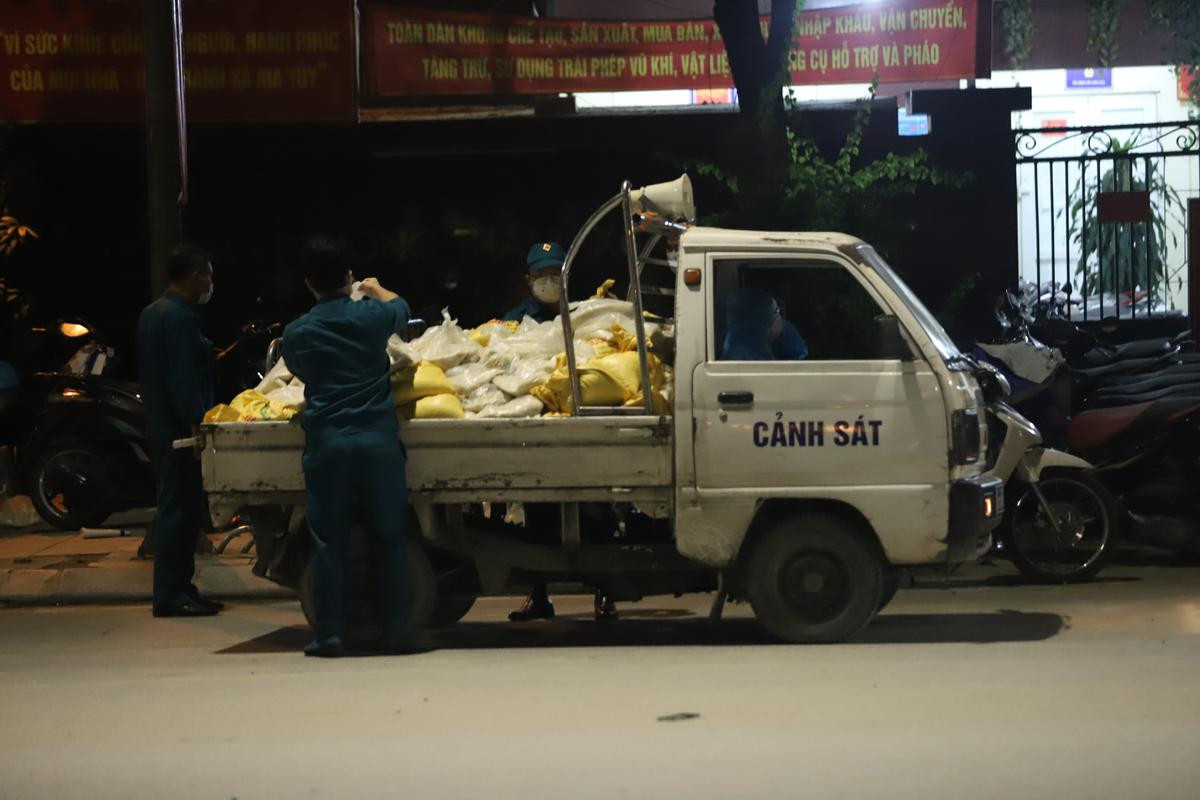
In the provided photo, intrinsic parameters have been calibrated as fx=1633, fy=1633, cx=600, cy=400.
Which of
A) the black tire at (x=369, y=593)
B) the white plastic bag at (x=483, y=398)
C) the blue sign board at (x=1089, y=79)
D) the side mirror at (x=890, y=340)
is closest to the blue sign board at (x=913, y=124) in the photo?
the blue sign board at (x=1089, y=79)

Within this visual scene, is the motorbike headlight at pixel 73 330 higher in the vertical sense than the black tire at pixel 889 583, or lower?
higher

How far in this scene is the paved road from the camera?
5.11 m

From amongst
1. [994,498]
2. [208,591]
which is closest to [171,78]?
[208,591]

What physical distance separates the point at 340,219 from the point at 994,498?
8.98 meters

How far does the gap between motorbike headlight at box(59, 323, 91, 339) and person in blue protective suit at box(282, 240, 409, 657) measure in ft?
19.8

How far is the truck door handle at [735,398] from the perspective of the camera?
7320mm

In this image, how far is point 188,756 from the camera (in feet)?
18.2

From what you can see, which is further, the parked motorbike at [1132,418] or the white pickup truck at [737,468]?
the parked motorbike at [1132,418]

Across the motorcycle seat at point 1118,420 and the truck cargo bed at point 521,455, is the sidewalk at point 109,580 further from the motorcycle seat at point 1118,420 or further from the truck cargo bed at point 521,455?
the motorcycle seat at point 1118,420

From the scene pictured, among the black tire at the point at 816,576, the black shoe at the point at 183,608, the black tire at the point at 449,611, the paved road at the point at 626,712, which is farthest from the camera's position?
the black shoe at the point at 183,608

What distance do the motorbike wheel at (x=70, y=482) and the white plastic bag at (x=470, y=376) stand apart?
5548 millimetres

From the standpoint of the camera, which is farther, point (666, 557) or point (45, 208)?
point (45, 208)

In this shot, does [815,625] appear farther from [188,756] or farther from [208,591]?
→ [208,591]

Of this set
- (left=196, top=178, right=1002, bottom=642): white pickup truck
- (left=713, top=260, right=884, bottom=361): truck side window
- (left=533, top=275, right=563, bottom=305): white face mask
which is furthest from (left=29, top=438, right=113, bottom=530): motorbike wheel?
(left=713, top=260, right=884, bottom=361): truck side window
